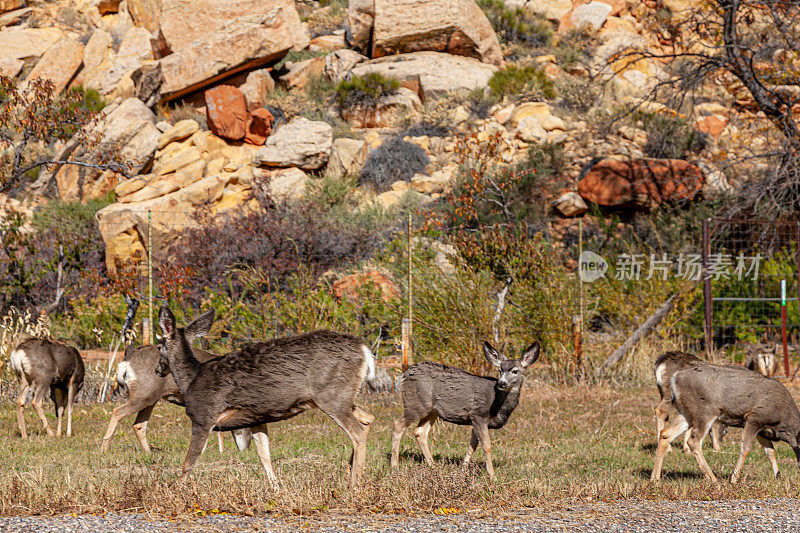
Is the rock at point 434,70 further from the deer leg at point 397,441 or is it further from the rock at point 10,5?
the deer leg at point 397,441

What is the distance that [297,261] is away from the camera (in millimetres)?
16844

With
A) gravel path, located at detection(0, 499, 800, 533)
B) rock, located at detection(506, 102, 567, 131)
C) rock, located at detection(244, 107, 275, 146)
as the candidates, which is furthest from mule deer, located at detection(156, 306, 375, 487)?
rock, located at detection(506, 102, 567, 131)

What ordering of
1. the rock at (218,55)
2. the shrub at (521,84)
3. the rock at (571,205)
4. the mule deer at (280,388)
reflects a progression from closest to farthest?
the mule deer at (280,388), the rock at (571,205), the rock at (218,55), the shrub at (521,84)

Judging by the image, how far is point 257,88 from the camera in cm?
2980

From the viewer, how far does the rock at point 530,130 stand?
26.7 metres

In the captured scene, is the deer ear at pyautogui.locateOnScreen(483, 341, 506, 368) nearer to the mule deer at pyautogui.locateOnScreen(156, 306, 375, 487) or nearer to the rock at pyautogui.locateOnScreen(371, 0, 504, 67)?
the mule deer at pyautogui.locateOnScreen(156, 306, 375, 487)

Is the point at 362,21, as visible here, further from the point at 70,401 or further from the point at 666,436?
the point at 666,436

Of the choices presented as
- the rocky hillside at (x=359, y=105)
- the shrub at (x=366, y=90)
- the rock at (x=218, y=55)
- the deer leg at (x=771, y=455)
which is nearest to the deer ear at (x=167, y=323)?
the deer leg at (x=771, y=455)

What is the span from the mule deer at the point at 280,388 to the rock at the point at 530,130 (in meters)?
20.2

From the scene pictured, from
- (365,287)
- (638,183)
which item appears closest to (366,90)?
(638,183)

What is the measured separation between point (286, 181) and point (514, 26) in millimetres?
15364

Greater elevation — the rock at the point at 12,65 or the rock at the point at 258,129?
the rock at the point at 12,65

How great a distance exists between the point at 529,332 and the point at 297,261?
4880mm

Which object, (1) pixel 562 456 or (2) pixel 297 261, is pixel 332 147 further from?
(1) pixel 562 456
